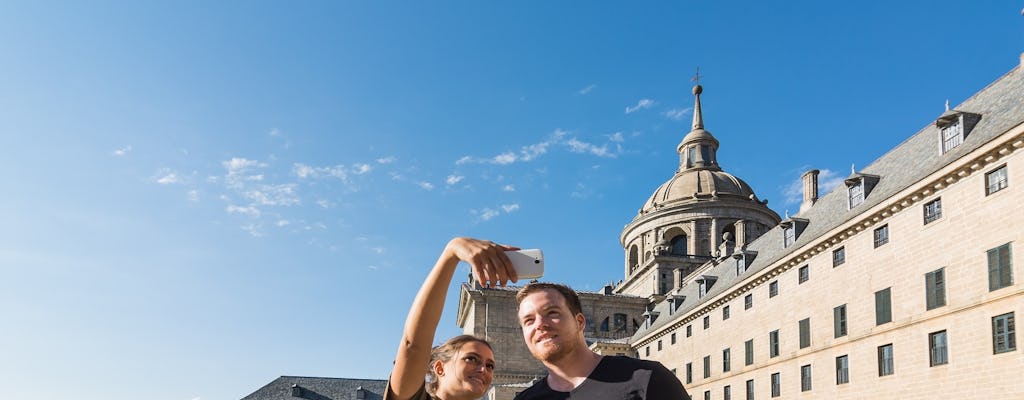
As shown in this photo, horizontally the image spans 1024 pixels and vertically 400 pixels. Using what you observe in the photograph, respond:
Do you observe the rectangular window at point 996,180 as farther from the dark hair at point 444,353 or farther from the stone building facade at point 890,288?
the dark hair at point 444,353

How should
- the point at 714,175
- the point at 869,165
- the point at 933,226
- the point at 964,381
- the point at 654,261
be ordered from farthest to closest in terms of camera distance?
the point at 714,175, the point at 654,261, the point at 869,165, the point at 933,226, the point at 964,381

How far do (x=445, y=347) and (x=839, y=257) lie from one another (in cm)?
3399

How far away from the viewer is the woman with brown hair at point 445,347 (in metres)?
3.42

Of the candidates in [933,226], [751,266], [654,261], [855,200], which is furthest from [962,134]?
[654,261]

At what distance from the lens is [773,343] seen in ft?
133

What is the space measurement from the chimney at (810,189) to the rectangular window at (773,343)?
1104cm

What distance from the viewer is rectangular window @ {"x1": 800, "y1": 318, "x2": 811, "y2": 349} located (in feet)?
122

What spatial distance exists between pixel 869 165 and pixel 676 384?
38.8m

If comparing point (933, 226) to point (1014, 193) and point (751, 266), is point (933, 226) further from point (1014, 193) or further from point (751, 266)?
point (751, 266)

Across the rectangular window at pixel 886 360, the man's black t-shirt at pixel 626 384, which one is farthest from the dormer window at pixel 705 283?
the man's black t-shirt at pixel 626 384

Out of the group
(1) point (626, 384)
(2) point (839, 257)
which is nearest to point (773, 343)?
(2) point (839, 257)

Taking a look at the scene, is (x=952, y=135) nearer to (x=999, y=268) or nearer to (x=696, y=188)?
(x=999, y=268)

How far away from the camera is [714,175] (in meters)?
86.8

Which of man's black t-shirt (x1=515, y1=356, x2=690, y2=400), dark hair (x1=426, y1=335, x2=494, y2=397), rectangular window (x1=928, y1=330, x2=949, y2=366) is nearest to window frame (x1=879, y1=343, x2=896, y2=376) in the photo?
rectangular window (x1=928, y1=330, x2=949, y2=366)
